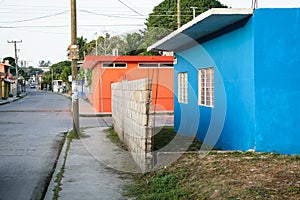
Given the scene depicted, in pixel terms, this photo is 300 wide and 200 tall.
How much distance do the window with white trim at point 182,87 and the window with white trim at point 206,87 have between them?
1.78 m

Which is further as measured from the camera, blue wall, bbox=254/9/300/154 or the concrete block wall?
blue wall, bbox=254/9/300/154

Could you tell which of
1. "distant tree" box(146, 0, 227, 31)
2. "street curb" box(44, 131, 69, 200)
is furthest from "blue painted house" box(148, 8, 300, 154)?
"distant tree" box(146, 0, 227, 31)

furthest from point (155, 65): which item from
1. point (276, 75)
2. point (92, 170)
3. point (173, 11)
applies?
point (173, 11)

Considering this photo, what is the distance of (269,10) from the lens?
862 centimetres

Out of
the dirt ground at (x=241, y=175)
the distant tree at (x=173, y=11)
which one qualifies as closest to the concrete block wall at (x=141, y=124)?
the dirt ground at (x=241, y=175)

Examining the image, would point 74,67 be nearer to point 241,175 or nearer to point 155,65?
point 241,175

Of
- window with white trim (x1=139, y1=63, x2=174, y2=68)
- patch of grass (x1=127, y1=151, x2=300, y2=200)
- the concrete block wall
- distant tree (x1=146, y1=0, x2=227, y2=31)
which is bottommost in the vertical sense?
patch of grass (x1=127, y1=151, x2=300, y2=200)

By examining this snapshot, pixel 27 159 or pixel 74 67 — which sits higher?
pixel 74 67

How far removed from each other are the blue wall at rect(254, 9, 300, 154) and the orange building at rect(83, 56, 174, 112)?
17329 millimetres

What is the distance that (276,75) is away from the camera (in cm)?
867

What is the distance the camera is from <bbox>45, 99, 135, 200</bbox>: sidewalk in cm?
713

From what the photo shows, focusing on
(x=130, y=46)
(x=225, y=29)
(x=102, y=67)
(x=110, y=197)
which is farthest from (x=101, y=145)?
(x=130, y=46)

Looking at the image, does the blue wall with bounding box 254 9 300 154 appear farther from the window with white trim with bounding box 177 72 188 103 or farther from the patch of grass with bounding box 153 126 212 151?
the window with white trim with bounding box 177 72 188 103

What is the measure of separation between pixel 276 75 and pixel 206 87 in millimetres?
3384
